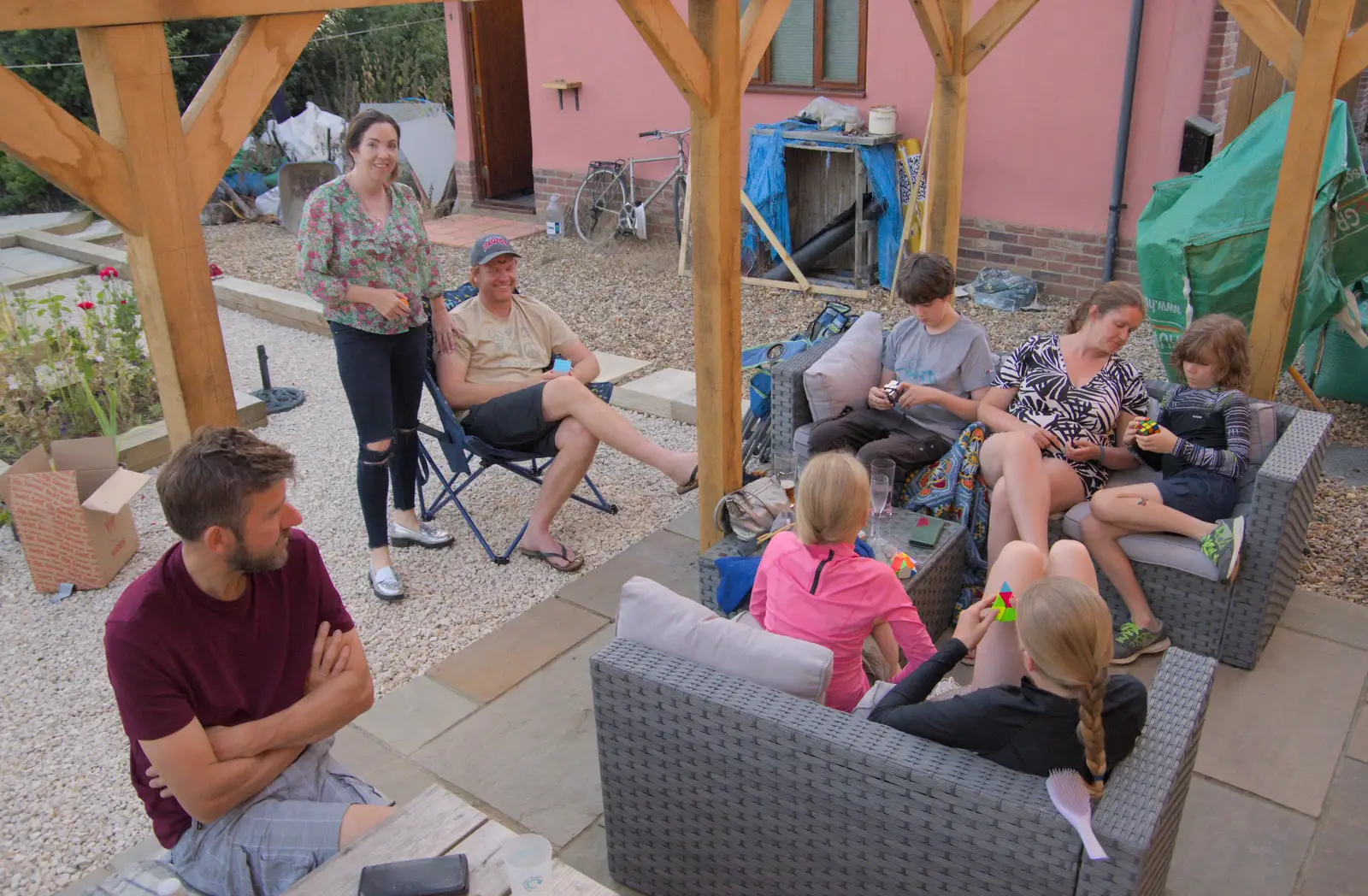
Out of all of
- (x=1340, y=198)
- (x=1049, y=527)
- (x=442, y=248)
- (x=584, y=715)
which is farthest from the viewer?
(x=442, y=248)

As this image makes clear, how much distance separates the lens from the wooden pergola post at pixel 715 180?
305 centimetres

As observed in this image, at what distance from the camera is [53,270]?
8039 mm

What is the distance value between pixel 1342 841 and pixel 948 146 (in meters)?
3.02

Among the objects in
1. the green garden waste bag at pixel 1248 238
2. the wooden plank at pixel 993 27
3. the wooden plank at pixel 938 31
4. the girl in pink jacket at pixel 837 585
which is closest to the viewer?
the girl in pink jacket at pixel 837 585

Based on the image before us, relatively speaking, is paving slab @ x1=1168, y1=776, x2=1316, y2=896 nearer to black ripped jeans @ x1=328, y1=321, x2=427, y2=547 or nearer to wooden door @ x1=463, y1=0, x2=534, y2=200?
black ripped jeans @ x1=328, y1=321, x2=427, y2=547

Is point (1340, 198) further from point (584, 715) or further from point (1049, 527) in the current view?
point (584, 715)

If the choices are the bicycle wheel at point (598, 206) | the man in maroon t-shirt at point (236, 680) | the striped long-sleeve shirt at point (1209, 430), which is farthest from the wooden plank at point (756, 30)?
the bicycle wheel at point (598, 206)

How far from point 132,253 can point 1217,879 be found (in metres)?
2.69

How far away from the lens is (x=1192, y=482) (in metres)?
3.28

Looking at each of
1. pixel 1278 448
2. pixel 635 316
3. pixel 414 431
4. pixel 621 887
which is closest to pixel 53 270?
pixel 635 316

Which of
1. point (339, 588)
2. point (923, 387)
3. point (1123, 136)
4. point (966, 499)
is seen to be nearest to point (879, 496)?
point (966, 499)

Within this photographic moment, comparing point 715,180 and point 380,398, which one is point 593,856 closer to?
point 380,398

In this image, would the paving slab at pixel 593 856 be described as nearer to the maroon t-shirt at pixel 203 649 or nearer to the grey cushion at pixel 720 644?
the grey cushion at pixel 720 644

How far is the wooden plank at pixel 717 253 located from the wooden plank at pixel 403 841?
1.93 metres
